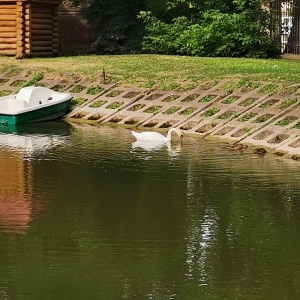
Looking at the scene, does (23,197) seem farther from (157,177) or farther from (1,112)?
(1,112)

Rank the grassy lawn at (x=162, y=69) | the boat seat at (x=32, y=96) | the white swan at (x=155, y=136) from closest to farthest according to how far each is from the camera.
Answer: the white swan at (x=155, y=136)
the boat seat at (x=32, y=96)
the grassy lawn at (x=162, y=69)

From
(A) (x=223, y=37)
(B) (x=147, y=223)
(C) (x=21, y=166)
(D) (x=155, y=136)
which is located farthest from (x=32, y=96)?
(B) (x=147, y=223)

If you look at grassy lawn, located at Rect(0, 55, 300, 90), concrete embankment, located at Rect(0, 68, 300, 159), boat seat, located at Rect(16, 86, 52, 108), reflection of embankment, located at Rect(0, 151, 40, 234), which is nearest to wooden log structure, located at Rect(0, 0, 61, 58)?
grassy lawn, located at Rect(0, 55, 300, 90)

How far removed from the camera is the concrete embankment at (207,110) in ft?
68.1

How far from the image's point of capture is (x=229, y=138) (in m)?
21.1

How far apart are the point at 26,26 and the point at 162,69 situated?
689 centimetres

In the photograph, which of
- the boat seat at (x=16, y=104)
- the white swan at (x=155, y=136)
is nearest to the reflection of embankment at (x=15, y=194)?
the white swan at (x=155, y=136)

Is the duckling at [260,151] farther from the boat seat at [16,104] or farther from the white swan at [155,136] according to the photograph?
the boat seat at [16,104]

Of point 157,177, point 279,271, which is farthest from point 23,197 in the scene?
point 279,271

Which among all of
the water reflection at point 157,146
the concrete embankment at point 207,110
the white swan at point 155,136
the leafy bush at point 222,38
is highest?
the leafy bush at point 222,38

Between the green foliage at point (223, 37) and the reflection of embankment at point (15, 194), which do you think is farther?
the green foliage at point (223, 37)

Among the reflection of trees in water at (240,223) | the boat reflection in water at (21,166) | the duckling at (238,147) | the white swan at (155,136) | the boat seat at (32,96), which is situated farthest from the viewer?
the boat seat at (32,96)

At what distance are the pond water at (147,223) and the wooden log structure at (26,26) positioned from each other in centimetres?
1346

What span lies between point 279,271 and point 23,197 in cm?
519
